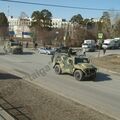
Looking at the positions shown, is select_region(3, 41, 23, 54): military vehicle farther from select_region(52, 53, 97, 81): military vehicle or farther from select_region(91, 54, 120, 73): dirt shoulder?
select_region(52, 53, 97, 81): military vehicle

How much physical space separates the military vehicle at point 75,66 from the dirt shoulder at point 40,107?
7.04 m

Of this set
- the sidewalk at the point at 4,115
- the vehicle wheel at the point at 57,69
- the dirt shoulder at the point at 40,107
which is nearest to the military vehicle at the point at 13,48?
the vehicle wheel at the point at 57,69

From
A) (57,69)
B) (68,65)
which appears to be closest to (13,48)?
(57,69)

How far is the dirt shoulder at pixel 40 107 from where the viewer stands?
43.3 feet

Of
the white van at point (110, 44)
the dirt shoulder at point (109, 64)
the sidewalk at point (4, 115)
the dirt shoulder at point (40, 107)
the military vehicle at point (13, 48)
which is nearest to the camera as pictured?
the sidewalk at point (4, 115)

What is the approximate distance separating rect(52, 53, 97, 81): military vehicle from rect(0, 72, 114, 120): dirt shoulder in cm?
704

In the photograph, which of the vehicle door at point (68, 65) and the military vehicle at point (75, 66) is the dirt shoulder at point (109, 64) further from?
the vehicle door at point (68, 65)

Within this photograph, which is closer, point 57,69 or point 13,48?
point 57,69

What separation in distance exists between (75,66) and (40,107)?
12184 mm

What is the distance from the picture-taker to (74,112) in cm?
1409

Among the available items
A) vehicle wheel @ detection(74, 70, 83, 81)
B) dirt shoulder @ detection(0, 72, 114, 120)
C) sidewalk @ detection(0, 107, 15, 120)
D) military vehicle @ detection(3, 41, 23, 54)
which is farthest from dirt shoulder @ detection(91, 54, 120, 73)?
sidewalk @ detection(0, 107, 15, 120)

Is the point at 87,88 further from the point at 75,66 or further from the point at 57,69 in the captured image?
the point at 57,69

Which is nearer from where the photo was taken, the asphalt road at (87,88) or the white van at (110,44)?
the asphalt road at (87,88)

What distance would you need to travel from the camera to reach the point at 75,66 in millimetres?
26594
